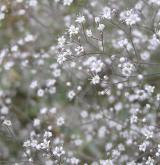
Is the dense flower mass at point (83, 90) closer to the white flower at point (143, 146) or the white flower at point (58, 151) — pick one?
the white flower at point (143, 146)

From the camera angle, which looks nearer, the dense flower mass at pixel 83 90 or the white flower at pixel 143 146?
the white flower at pixel 143 146

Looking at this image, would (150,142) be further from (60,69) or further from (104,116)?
(60,69)

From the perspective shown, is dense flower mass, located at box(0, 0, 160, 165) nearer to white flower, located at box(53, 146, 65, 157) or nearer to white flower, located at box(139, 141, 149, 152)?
white flower, located at box(139, 141, 149, 152)

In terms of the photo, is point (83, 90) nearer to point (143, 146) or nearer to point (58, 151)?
point (143, 146)

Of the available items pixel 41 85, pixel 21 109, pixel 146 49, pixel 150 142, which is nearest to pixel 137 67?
pixel 150 142

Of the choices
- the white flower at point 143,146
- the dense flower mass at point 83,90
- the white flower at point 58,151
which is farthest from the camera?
→ the dense flower mass at point 83,90

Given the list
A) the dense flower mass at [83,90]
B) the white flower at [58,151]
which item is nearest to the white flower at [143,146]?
the dense flower mass at [83,90]

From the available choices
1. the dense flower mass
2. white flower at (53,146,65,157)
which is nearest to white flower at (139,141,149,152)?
the dense flower mass

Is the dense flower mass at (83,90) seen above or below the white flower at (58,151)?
above
